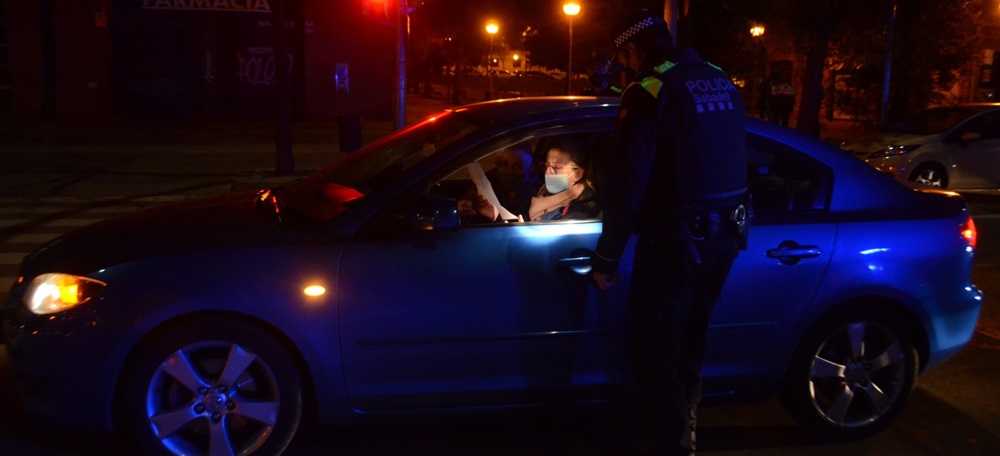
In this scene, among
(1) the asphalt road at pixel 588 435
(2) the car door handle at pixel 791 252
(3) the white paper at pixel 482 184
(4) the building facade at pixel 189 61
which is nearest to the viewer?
(2) the car door handle at pixel 791 252

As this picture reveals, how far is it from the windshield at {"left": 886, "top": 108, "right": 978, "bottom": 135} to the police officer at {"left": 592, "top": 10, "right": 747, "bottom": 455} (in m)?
11.8

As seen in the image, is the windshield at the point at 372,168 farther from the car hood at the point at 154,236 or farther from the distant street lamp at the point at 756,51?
the distant street lamp at the point at 756,51

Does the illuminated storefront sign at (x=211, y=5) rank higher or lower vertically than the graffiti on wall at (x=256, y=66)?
higher

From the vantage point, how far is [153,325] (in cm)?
401

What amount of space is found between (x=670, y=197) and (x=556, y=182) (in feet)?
3.80

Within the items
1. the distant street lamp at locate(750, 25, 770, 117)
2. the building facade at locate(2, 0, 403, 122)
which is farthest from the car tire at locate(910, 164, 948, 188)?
the building facade at locate(2, 0, 403, 122)

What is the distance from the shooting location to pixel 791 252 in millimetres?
4449

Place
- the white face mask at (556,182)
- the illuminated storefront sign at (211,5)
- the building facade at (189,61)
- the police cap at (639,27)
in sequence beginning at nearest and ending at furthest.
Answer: the police cap at (639,27)
the white face mask at (556,182)
the building facade at (189,61)
the illuminated storefront sign at (211,5)

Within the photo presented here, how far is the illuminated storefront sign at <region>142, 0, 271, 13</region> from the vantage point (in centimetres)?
3059

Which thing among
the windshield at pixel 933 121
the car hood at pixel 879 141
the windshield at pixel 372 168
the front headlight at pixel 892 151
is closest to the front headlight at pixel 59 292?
the windshield at pixel 372 168

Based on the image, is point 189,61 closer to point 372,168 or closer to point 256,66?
point 256,66

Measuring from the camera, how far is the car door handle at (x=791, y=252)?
4441 millimetres

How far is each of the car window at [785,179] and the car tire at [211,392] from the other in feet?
7.34

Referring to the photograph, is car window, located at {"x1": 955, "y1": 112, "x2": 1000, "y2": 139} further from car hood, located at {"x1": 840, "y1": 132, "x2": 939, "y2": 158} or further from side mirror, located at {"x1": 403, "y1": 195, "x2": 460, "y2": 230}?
side mirror, located at {"x1": 403, "y1": 195, "x2": 460, "y2": 230}
